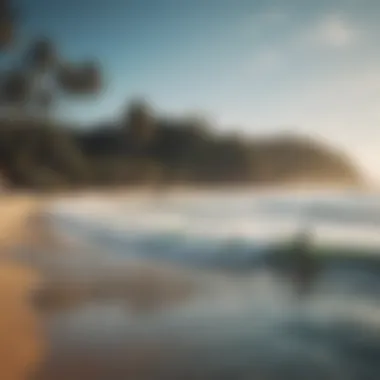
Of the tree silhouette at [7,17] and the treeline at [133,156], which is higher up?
the tree silhouette at [7,17]

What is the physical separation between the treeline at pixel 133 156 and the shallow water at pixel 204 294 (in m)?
0.06

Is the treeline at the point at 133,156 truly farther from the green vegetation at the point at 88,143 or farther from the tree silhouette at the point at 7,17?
the tree silhouette at the point at 7,17

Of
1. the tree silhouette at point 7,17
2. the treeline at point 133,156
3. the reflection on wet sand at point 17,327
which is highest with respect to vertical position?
the tree silhouette at point 7,17

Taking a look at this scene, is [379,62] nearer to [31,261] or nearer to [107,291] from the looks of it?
[107,291]

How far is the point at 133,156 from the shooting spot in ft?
4.13

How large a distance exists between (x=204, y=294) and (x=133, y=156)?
43 cm

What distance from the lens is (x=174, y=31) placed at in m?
1.26

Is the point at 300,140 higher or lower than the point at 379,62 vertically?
lower

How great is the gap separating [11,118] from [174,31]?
0.53m

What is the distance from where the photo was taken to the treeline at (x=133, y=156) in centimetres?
124

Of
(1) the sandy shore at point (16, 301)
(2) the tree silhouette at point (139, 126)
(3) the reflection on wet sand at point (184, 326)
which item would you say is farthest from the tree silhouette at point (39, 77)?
(3) the reflection on wet sand at point (184, 326)

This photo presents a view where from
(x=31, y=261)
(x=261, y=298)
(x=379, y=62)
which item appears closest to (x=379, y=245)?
(x=261, y=298)

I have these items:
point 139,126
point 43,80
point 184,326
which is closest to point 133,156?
point 139,126

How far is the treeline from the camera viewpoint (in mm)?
1239
